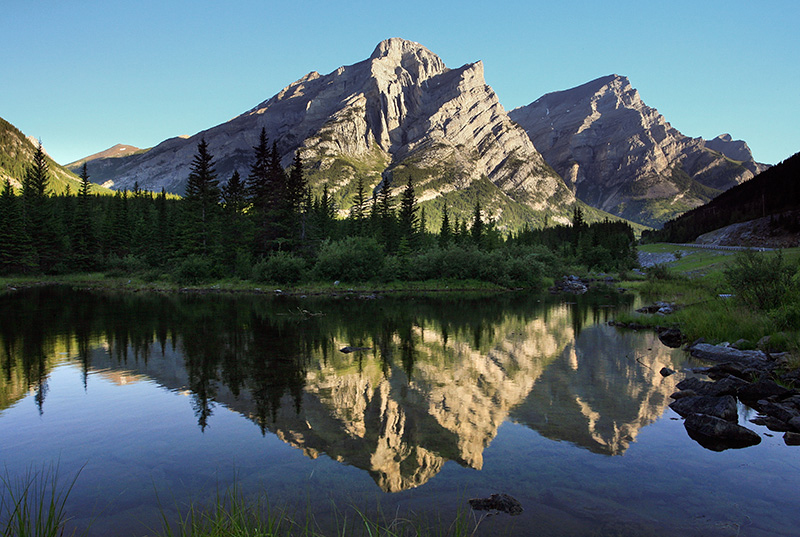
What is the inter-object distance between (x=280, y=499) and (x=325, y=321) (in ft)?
82.4

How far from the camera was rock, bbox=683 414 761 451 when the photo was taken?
35.8 feet

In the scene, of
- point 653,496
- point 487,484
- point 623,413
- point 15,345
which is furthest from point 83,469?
Result: point 15,345

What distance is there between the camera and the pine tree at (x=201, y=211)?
220 ft

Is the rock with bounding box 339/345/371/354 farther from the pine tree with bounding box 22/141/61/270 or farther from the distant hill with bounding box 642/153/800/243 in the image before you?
the pine tree with bounding box 22/141/61/270

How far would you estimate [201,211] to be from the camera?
70.8 meters

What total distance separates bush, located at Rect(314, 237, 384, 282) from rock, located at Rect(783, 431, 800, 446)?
56.5 meters

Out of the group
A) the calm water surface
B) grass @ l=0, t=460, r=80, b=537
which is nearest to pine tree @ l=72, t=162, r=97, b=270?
the calm water surface

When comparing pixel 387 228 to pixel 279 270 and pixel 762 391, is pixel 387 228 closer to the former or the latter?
pixel 279 270

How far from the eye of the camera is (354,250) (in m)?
66.1

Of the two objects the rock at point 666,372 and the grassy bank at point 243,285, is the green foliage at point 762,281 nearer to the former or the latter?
the rock at point 666,372

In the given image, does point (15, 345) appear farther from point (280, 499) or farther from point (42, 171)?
point (42, 171)

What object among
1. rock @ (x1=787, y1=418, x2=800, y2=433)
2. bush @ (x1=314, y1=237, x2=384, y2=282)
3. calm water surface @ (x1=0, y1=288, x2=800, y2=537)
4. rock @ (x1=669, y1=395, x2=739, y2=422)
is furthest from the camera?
bush @ (x1=314, y1=237, x2=384, y2=282)

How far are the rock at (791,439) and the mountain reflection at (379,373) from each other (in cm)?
289

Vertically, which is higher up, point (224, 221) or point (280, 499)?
point (224, 221)
